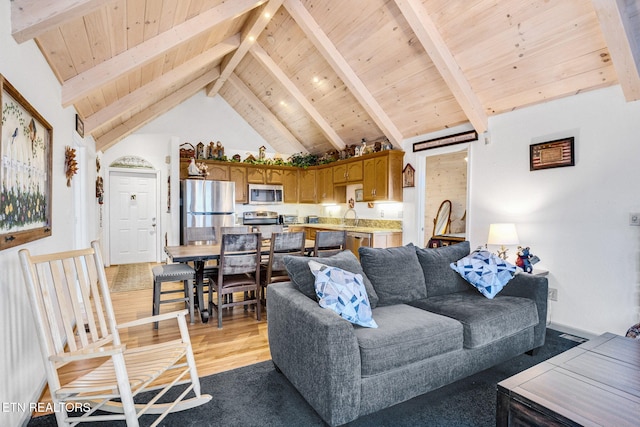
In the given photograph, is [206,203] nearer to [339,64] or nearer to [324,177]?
[324,177]

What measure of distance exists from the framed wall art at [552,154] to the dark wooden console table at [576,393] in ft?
6.81

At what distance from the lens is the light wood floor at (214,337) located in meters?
2.54

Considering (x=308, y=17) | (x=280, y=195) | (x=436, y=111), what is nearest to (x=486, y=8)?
(x=436, y=111)

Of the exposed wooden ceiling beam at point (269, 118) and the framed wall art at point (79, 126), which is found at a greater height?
the exposed wooden ceiling beam at point (269, 118)

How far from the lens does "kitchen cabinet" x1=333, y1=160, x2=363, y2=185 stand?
230 inches

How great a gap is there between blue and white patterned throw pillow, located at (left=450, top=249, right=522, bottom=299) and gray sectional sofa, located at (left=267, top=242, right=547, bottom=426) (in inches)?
3.0

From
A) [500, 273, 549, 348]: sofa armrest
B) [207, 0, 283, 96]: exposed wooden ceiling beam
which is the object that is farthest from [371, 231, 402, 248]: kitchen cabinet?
[207, 0, 283, 96]: exposed wooden ceiling beam

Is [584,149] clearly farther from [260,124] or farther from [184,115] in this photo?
[184,115]

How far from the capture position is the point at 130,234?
656 cm

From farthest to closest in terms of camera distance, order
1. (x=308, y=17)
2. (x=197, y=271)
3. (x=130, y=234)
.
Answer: (x=130, y=234) → (x=308, y=17) → (x=197, y=271)

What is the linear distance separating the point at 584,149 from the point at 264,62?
441cm

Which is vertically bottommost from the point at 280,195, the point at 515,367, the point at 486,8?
the point at 515,367

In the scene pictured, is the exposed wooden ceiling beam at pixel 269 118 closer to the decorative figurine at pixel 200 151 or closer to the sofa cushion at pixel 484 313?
the decorative figurine at pixel 200 151

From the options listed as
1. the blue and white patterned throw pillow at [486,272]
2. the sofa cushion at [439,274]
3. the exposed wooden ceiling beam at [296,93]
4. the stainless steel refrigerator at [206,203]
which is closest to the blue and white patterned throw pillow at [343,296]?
the sofa cushion at [439,274]
